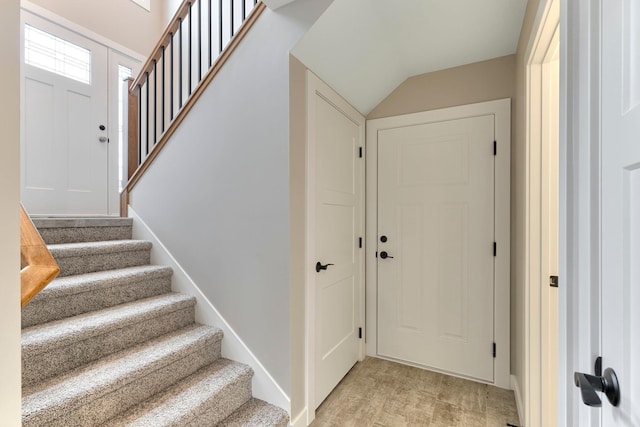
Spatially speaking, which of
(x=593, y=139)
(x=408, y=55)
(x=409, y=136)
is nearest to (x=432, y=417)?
(x=593, y=139)

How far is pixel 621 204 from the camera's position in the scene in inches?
23.6

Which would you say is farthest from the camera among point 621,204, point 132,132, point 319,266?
point 132,132

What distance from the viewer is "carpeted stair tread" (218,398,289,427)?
5.03 feet

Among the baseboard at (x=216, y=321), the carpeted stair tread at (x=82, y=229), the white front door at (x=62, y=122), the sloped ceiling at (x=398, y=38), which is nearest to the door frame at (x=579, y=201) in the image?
the sloped ceiling at (x=398, y=38)

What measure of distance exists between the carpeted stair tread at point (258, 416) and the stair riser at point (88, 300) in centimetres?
95

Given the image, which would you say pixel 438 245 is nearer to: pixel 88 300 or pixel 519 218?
pixel 519 218

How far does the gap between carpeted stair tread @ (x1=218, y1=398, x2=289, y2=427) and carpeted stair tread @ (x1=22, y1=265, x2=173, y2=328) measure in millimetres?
948

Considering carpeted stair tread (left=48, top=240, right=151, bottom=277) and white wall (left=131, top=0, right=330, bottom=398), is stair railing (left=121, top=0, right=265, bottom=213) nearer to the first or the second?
white wall (left=131, top=0, right=330, bottom=398)

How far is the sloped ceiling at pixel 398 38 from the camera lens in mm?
1645

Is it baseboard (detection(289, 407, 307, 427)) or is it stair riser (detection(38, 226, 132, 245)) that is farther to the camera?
stair riser (detection(38, 226, 132, 245))

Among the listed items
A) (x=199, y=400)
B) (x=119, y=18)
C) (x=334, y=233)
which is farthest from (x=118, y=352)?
(x=119, y=18)

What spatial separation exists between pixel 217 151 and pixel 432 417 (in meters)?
2.11

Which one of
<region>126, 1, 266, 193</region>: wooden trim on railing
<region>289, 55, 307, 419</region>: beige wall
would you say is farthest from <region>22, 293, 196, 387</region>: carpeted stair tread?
<region>126, 1, 266, 193</region>: wooden trim on railing

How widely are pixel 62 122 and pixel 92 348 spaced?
2.50 m
